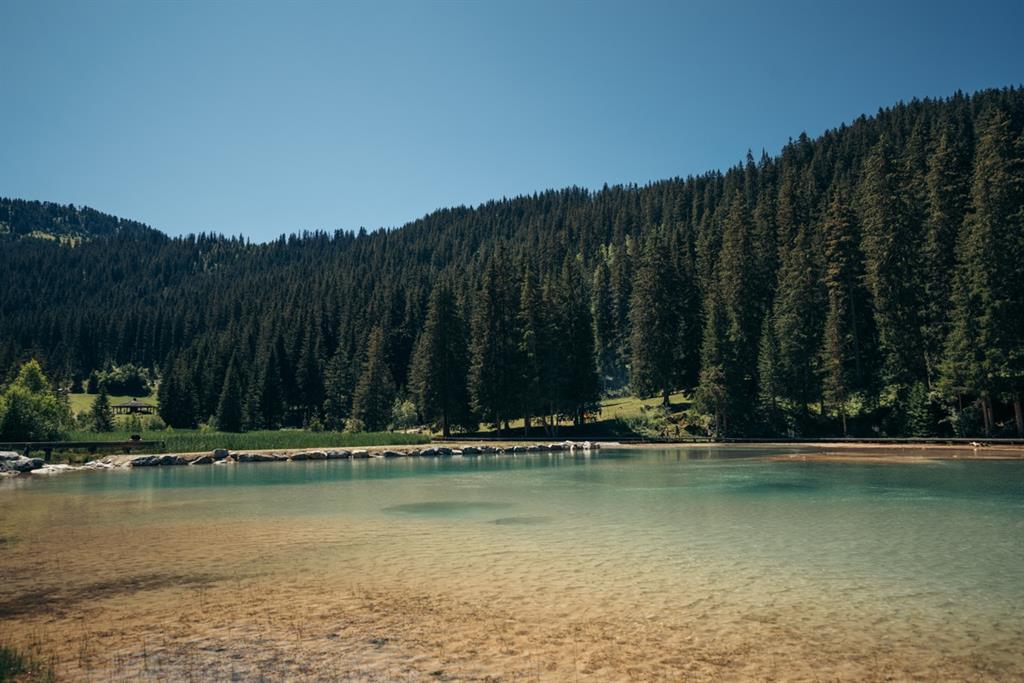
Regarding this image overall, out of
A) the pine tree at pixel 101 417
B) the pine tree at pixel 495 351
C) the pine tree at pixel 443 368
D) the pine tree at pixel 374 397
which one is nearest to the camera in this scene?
the pine tree at pixel 495 351

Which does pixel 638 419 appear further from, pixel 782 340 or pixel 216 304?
pixel 216 304


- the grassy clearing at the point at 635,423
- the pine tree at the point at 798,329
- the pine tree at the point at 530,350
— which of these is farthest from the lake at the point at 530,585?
the pine tree at the point at 530,350

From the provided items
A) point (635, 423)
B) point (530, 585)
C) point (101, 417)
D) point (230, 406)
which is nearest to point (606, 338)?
point (635, 423)

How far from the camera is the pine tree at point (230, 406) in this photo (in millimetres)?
90625

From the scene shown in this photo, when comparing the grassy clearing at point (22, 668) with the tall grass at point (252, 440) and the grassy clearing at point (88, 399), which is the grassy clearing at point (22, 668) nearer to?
the tall grass at point (252, 440)

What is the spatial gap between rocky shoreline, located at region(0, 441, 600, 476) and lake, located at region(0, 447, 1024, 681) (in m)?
18.9

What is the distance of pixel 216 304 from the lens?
17738cm

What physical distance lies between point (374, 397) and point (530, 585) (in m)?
72.9

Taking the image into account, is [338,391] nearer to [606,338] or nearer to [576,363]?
[576,363]

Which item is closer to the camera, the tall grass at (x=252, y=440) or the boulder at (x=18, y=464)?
the boulder at (x=18, y=464)

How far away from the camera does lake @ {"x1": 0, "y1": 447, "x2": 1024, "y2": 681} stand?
8.23 meters

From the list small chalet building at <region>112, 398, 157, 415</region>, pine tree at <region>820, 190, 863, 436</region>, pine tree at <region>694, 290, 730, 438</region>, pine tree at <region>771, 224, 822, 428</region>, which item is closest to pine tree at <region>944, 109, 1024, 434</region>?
pine tree at <region>820, 190, 863, 436</region>

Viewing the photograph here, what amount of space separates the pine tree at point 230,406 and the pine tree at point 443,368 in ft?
99.3

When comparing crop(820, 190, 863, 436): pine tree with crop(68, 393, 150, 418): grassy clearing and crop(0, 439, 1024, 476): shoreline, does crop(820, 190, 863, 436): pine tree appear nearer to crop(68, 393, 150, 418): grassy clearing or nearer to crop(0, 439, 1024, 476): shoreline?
crop(0, 439, 1024, 476): shoreline
